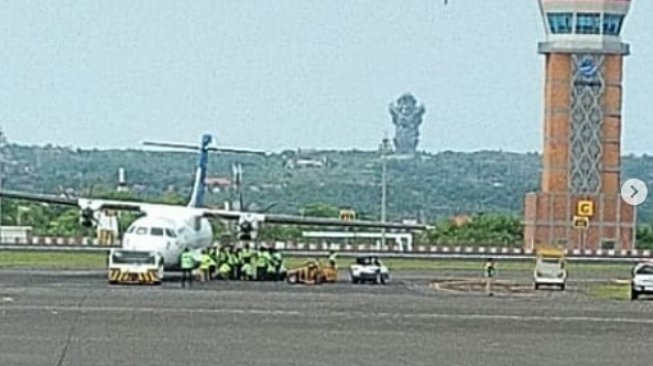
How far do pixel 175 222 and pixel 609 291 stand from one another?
16222 mm

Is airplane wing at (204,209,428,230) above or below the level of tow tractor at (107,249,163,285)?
above

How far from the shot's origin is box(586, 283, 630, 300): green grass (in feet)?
226

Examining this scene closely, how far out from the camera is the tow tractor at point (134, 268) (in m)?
70.0

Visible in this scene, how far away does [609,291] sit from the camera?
244 feet

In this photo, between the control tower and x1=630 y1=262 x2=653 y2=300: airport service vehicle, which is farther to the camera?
the control tower

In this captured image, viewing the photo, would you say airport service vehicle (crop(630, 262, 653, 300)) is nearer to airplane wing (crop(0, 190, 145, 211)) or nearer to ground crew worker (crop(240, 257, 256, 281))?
ground crew worker (crop(240, 257, 256, 281))

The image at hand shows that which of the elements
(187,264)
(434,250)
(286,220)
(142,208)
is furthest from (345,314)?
(434,250)

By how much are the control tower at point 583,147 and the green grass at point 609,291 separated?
48.1m

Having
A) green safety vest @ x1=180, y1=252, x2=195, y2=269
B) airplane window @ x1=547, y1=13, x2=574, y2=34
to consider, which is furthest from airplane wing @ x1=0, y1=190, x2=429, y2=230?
airplane window @ x1=547, y1=13, x2=574, y2=34

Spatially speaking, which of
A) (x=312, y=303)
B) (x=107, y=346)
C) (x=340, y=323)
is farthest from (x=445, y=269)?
(x=107, y=346)

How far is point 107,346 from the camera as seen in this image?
1346 inches

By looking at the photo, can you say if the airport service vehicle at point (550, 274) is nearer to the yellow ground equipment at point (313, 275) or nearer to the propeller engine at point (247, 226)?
the yellow ground equipment at point (313, 275)

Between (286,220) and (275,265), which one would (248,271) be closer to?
(275,265)

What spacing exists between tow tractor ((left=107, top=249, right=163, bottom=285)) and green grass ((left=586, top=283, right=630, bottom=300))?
1442 cm
